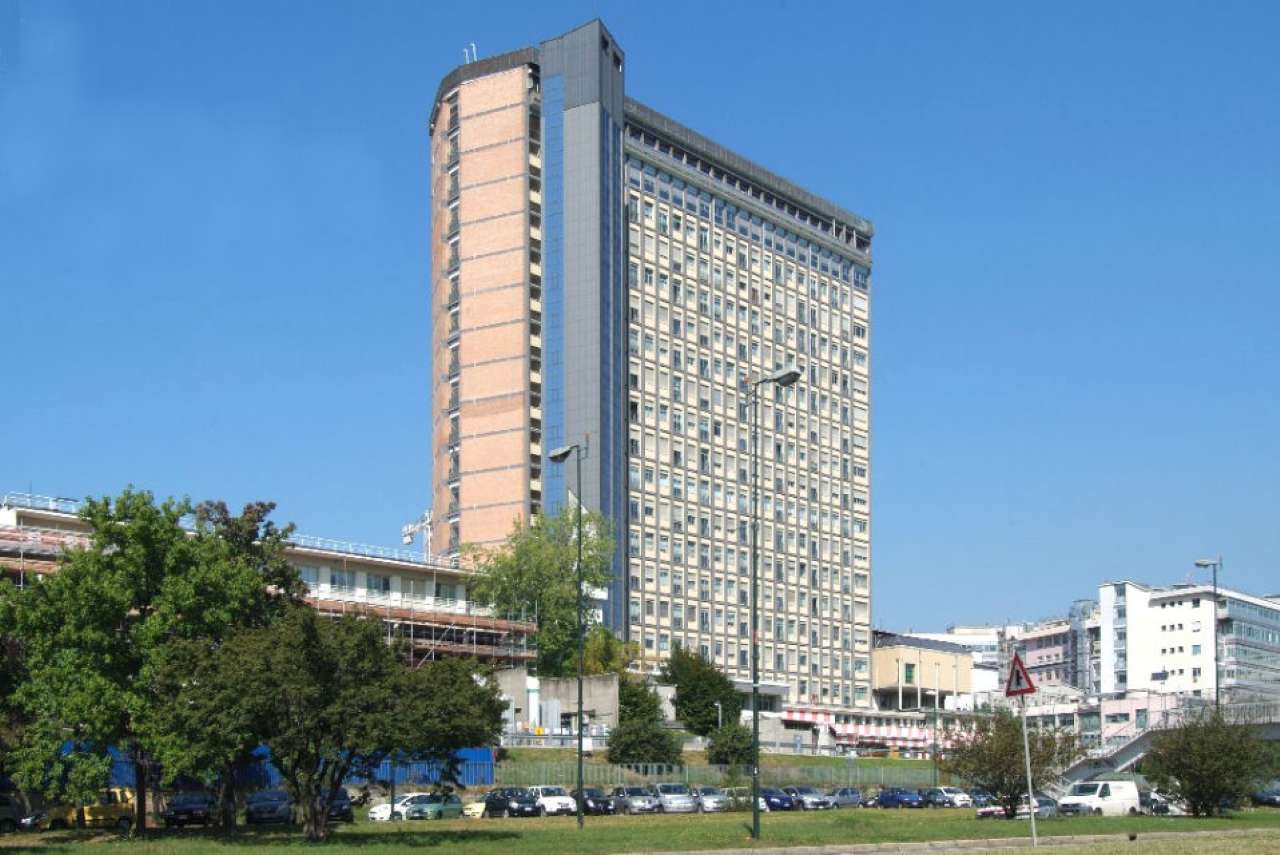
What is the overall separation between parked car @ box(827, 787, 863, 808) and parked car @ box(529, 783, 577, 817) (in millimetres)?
16417

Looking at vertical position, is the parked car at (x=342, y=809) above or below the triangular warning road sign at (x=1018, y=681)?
below

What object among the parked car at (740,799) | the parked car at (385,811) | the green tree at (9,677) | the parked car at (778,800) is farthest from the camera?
the parked car at (778,800)

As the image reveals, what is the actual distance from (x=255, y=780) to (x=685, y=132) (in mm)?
97751

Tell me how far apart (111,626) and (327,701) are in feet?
39.9

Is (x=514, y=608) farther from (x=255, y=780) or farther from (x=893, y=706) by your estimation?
(x=893, y=706)

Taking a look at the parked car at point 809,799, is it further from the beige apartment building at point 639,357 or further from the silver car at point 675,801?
the beige apartment building at point 639,357

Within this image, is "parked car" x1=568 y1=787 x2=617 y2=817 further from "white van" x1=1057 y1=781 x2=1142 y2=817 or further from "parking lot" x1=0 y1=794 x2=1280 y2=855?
"white van" x1=1057 y1=781 x2=1142 y2=817

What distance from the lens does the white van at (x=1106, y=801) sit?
230ft

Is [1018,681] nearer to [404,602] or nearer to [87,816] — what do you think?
[87,816]

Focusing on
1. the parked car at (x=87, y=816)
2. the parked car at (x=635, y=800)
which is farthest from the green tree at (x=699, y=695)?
the parked car at (x=87, y=816)

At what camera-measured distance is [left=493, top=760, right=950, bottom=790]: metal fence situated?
85.6 m

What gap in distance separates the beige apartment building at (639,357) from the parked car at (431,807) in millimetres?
62894

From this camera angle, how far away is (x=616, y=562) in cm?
13938

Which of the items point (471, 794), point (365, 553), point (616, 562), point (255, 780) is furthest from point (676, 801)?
point (616, 562)
